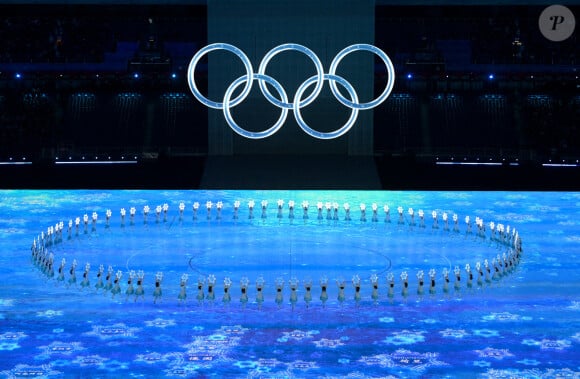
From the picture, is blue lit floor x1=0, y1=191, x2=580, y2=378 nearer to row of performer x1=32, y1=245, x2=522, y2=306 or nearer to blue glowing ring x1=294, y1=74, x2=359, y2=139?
row of performer x1=32, y1=245, x2=522, y2=306

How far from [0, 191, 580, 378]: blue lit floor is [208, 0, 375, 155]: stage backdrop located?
1225cm

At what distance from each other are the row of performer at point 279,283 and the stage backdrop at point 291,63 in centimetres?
2241

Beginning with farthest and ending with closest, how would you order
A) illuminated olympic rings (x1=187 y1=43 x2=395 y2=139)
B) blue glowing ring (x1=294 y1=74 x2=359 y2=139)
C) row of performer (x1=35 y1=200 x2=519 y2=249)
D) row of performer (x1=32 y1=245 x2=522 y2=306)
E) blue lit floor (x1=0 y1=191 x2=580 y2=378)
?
blue glowing ring (x1=294 y1=74 x2=359 y2=139) < illuminated olympic rings (x1=187 y1=43 x2=395 y2=139) < row of performer (x1=35 y1=200 x2=519 y2=249) < row of performer (x1=32 y1=245 x2=522 y2=306) < blue lit floor (x1=0 y1=191 x2=580 y2=378)

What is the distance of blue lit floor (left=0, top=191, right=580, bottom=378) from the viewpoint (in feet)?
62.0

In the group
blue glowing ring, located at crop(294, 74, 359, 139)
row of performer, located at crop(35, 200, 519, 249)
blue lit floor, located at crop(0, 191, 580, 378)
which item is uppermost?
blue glowing ring, located at crop(294, 74, 359, 139)

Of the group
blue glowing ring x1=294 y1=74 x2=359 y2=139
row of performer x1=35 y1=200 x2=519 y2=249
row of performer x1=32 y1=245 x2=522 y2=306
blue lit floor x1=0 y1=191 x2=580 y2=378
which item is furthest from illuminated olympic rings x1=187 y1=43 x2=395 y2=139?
row of performer x1=32 y1=245 x2=522 y2=306

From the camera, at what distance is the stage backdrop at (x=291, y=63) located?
47.2 m

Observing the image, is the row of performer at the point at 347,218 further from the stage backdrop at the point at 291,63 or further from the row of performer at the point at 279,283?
the stage backdrop at the point at 291,63

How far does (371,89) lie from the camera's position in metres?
48.0

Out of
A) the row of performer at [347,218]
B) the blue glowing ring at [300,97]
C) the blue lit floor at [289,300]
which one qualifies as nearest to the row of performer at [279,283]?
the blue lit floor at [289,300]

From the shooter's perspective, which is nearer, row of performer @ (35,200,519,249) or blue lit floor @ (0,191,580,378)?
blue lit floor @ (0,191,580,378)

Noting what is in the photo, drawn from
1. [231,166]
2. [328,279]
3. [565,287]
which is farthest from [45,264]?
[231,166]

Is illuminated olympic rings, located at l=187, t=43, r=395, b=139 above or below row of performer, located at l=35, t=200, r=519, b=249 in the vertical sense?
above

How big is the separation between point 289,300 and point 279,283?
1052 mm
